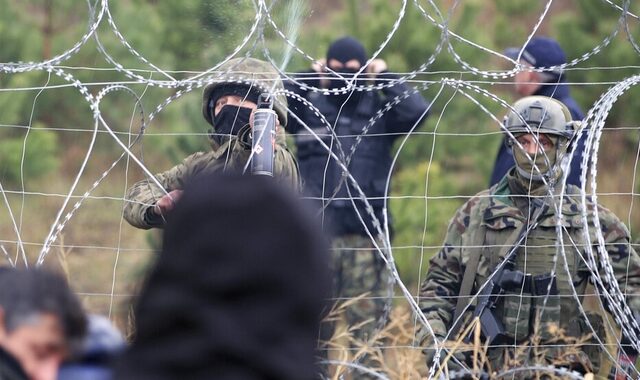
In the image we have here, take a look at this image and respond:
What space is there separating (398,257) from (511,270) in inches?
121

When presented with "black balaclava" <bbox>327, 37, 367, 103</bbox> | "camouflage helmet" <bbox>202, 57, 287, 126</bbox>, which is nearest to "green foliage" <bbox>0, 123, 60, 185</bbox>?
"black balaclava" <bbox>327, 37, 367, 103</bbox>

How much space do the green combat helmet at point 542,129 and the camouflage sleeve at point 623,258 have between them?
0.27 meters

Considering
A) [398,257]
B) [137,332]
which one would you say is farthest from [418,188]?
[137,332]

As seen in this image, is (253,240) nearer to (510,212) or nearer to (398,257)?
(510,212)

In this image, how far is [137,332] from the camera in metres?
1.41

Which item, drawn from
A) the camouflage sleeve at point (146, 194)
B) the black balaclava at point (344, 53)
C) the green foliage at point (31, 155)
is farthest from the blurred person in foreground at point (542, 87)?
the green foliage at point (31, 155)

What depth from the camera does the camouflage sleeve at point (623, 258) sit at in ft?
14.2

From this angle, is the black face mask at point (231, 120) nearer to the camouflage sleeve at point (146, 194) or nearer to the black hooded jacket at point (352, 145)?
the camouflage sleeve at point (146, 194)

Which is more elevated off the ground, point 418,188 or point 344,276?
point 418,188

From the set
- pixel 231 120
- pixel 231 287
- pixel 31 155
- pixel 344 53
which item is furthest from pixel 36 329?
pixel 31 155

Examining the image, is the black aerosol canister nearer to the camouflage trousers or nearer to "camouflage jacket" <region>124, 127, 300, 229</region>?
"camouflage jacket" <region>124, 127, 300, 229</region>

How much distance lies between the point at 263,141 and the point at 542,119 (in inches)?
46.9

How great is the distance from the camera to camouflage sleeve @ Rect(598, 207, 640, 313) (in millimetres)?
4340

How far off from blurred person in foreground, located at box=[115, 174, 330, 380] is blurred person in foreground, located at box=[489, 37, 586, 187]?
3457 millimetres
